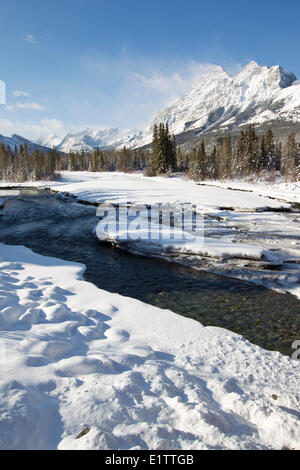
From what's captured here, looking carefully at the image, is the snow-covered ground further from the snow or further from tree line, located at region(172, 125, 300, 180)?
tree line, located at region(172, 125, 300, 180)

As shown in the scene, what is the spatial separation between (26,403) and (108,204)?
2155cm

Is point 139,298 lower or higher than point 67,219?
lower

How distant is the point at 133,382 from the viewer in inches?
148

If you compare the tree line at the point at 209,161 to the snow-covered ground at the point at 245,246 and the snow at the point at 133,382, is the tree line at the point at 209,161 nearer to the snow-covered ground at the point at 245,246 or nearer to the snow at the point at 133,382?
the snow-covered ground at the point at 245,246

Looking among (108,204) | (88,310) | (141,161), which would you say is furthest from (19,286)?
(141,161)

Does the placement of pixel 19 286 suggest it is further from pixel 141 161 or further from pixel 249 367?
pixel 141 161

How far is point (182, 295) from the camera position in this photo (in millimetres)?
7715

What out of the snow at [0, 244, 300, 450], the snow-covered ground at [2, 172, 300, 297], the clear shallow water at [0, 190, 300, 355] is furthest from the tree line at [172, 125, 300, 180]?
the snow at [0, 244, 300, 450]

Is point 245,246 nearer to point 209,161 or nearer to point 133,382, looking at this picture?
point 133,382

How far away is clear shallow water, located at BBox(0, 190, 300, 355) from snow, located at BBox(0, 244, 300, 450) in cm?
79

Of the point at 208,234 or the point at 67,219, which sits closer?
the point at 208,234

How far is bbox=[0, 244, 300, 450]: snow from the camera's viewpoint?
9.44ft

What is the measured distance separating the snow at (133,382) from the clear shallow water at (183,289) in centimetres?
79

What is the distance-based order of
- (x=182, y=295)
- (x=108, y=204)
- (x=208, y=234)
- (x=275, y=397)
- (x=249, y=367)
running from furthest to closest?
(x=108, y=204) < (x=208, y=234) < (x=182, y=295) < (x=249, y=367) < (x=275, y=397)
